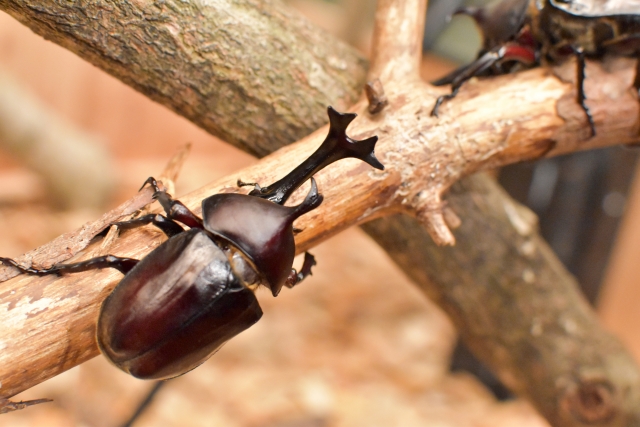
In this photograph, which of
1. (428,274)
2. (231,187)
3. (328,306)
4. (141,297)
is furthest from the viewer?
(328,306)

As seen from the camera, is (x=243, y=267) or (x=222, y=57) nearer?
(x=243, y=267)

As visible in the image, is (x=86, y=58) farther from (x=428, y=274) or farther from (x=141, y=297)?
(x=428, y=274)

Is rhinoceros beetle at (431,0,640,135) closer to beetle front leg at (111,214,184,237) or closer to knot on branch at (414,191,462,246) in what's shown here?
knot on branch at (414,191,462,246)

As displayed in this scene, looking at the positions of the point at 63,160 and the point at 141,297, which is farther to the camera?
the point at 63,160

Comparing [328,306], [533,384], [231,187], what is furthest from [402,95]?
[328,306]

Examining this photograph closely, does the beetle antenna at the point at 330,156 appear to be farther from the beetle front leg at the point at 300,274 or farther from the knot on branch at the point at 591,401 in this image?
the knot on branch at the point at 591,401

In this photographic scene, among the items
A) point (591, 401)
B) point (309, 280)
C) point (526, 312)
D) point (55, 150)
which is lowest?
point (309, 280)

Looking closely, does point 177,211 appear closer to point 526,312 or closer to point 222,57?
point 222,57

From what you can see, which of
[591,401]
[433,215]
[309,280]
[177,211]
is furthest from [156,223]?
[309,280]

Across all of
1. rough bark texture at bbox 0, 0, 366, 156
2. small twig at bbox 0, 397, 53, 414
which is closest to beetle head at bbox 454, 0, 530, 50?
rough bark texture at bbox 0, 0, 366, 156
